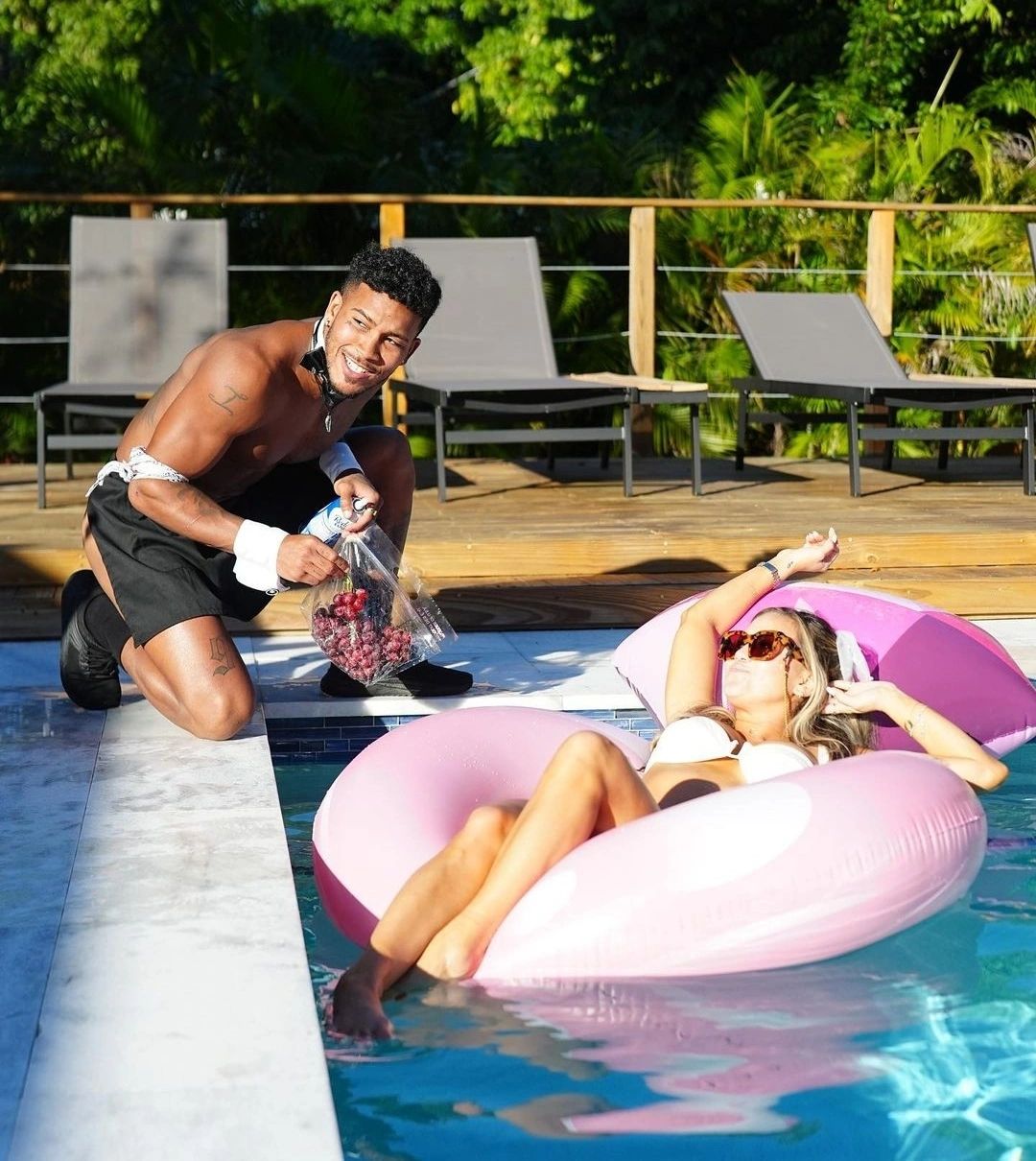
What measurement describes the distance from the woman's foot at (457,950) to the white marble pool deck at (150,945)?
246mm

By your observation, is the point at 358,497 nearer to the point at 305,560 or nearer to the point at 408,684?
the point at 305,560

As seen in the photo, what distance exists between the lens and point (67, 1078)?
6.52 ft

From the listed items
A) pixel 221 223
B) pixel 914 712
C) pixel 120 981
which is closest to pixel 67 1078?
pixel 120 981

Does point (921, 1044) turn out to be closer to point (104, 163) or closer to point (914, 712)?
point (914, 712)

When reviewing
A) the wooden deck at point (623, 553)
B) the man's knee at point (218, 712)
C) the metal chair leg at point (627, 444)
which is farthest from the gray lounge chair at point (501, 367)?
the man's knee at point (218, 712)

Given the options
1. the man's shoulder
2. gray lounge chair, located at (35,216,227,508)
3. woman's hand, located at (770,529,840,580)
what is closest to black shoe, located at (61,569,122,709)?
the man's shoulder

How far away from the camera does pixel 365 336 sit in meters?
3.68

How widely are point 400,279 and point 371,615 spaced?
85 cm

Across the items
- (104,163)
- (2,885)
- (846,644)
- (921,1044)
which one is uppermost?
(104,163)

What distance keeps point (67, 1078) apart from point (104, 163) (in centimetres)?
1230

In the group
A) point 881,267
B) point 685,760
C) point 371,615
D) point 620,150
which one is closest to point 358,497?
point 371,615

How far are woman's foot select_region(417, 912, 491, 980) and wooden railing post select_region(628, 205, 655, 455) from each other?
5452mm

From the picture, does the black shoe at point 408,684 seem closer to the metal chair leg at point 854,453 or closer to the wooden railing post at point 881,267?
the metal chair leg at point 854,453

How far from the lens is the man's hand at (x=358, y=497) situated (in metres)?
3.86
